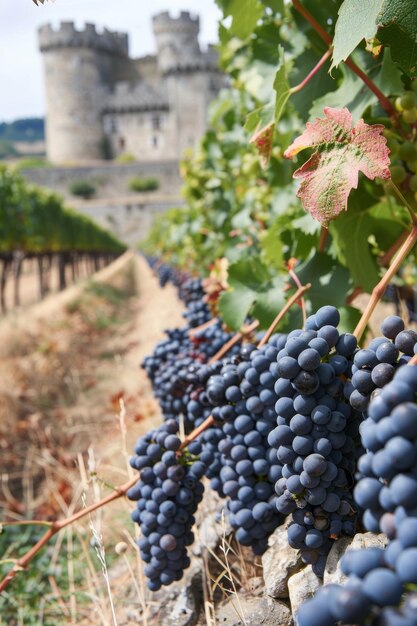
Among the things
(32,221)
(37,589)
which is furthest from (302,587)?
(32,221)

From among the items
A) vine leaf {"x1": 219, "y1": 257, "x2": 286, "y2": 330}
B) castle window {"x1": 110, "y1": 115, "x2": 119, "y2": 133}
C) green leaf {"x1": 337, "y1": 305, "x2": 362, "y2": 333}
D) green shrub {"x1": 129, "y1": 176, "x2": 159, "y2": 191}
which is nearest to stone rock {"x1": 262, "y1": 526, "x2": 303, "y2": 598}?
green leaf {"x1": 337, "y1": 305, "x2": 362, "y2": 333}

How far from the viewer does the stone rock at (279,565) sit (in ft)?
3.62

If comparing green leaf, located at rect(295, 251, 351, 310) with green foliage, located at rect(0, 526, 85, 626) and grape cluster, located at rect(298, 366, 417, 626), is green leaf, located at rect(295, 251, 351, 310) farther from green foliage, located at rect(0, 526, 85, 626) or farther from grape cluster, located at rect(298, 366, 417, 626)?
green foliage, located at rect(0, 526, 85, 626)

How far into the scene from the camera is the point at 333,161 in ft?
3.20

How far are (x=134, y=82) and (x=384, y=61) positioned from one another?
193ft

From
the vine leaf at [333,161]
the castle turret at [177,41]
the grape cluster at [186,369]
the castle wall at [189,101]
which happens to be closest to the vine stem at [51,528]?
the grape cluster at [186,369]

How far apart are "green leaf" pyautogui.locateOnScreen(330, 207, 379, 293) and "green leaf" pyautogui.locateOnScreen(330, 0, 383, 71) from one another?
48 cm

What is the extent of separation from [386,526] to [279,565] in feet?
1.91

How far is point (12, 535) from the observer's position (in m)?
3.53

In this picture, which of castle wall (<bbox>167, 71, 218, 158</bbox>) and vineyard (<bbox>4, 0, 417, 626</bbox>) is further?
castle wall (<bbox>167, 71, 218, 158</bbox>)

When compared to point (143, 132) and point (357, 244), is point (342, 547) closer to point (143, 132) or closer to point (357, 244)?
A: point (357, 244)

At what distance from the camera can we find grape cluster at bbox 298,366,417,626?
1.66 feet

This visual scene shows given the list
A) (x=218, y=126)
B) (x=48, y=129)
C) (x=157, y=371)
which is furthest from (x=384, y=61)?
(x=48, y=129)

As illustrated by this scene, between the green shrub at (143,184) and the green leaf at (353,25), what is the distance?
45662mm
